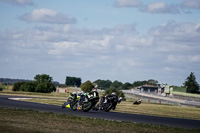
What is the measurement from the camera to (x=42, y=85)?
10831 centimetres

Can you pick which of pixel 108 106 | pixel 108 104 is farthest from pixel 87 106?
pixel 108 104

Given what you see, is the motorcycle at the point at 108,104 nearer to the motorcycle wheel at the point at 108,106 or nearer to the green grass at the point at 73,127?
the motorcycle wheel at the point at 108,106

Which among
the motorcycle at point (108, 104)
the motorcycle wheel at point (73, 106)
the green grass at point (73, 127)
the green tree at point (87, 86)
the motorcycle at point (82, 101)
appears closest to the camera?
the green grass at point (73, 127)

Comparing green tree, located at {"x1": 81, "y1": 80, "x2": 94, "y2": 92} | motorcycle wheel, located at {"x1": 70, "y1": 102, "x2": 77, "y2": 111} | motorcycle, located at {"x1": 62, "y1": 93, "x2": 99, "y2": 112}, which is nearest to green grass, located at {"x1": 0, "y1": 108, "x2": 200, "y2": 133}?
motorcycle, located at {"x1": 62, "y1": 93, "x2": 99, "y2": 112}

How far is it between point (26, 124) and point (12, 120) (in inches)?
72.2

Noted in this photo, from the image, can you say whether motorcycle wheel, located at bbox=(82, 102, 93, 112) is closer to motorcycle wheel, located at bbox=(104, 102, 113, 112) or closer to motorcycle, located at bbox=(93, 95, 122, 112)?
motorcycle, located at bbox=(93, 95, 122, 112)

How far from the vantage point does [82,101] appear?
3225 cm

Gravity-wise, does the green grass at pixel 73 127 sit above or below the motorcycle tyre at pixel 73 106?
below

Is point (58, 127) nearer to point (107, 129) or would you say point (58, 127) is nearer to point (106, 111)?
point (107, 129)

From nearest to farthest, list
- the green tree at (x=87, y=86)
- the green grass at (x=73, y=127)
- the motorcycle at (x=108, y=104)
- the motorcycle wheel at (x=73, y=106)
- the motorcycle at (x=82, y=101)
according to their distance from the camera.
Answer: the green grass at (x=73, y=127) → the motorcycle at (x=82, y=101) → the motorcycle wheel at (x=73, y=106) → the motorcycle at (x=108, y=104) → the green tree at (x=87, y=86)

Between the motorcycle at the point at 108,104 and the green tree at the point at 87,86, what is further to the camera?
the green tree at the point at 87,86

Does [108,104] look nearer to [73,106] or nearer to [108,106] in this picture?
[108,106]

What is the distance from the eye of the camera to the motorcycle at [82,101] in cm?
3162

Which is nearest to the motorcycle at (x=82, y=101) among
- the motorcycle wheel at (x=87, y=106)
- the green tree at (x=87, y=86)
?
the motorcycle wheel at (x=87, y=106)
